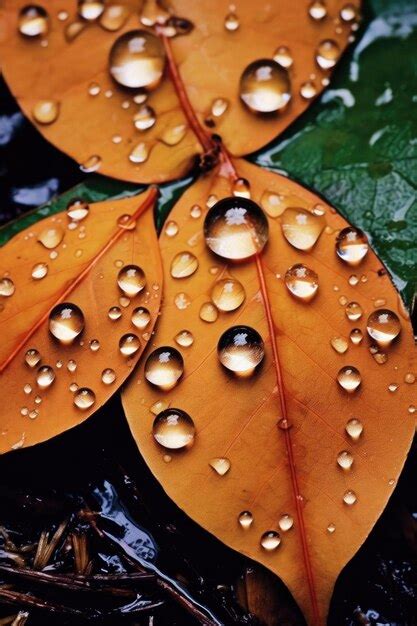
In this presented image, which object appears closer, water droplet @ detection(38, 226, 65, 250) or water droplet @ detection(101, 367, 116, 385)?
water droplet @ detection(101, 367, 116, 385)

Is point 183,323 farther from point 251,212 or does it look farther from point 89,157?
point 89,157

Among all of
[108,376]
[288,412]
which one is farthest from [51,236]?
[288,412]

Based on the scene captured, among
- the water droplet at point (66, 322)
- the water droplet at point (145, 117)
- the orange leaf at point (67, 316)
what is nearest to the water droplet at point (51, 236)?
the orange leaf at point (67, 316)

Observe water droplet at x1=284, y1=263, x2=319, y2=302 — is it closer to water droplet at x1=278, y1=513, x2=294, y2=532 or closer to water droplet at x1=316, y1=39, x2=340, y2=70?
water droplet at x1=278, y1=513, x2=294, y2=532

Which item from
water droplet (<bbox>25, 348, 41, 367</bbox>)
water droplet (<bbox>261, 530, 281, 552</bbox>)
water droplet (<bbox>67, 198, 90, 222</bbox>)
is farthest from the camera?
water droplet (<bbox>67, 198, 90, 222</bbox>)

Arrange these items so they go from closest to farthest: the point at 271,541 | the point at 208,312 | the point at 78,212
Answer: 1. the point at 271,541
2. the point at 208,312
3. the point at 78,212

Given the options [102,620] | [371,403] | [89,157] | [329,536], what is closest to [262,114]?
[89,157]

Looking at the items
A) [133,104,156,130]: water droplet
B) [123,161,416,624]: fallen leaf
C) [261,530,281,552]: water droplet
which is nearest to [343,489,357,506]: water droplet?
[123,161,416,624]: fallen leaf

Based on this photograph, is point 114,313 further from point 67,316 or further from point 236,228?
point 236,228
